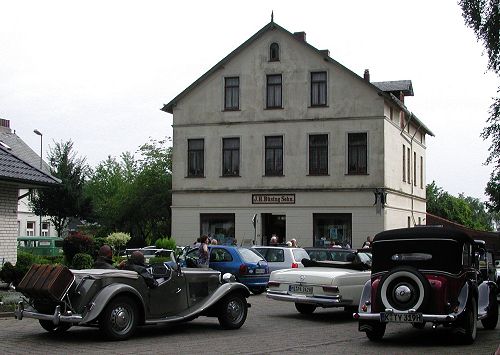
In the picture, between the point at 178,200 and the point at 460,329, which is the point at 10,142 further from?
the point at 460,329

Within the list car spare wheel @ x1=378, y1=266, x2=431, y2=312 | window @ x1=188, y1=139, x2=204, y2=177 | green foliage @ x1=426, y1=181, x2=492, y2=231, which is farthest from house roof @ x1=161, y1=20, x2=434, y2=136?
green foliage @ x1=426, y1=181, x2=492, y2=231

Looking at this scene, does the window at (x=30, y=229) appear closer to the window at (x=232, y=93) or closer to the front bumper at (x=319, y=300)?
the window at (x=232, y=93)

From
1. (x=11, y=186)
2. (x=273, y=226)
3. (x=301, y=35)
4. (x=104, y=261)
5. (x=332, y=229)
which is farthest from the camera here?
(x=301, y=35)

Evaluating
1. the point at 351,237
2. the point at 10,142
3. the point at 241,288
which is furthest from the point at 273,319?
the point at 351,237

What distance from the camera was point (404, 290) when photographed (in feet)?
40.6

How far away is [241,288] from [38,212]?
1723 inches

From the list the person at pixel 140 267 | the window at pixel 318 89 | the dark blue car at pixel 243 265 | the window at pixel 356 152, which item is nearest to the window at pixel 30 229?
the window at pixel 318 89

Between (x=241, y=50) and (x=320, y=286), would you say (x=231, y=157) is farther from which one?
(x=320, y=286)

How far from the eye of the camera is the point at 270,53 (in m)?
40.5

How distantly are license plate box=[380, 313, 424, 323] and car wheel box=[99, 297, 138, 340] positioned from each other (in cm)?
405

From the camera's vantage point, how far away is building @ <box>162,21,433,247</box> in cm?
3875

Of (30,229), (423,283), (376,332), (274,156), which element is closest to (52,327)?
(376,332)

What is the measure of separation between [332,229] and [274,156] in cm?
490

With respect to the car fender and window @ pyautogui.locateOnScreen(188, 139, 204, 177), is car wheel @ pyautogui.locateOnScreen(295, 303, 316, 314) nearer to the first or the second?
the car fender
